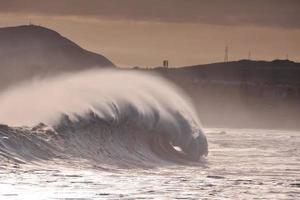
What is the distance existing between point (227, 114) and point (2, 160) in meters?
166

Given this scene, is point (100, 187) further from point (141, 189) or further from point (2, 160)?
point (2, 160)

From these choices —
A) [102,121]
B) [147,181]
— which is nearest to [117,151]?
[102,121]

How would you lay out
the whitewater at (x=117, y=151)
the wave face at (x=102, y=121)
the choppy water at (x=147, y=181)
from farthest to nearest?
1. the wave face at (x=102, y=121)
2. the whitewater at (x=117, y=151)
3. the choppy water at (x=147, y=181)

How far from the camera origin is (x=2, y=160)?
31.6 meters

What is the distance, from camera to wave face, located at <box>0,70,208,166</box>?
116 ft

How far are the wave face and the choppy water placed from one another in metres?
1.47

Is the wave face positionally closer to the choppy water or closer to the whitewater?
the whitewater

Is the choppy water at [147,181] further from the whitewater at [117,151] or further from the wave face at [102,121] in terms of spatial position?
the wave face at [102,121]

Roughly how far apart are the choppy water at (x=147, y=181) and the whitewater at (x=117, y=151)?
0.03m

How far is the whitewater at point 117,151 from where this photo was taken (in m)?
28.1

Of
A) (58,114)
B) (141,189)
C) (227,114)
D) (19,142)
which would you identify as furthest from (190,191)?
(227,114)

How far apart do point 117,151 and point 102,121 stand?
8.04 feet

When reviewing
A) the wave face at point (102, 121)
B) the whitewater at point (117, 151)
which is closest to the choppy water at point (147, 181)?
the whitewater at point (117, 151)

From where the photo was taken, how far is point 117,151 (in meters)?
37.6
